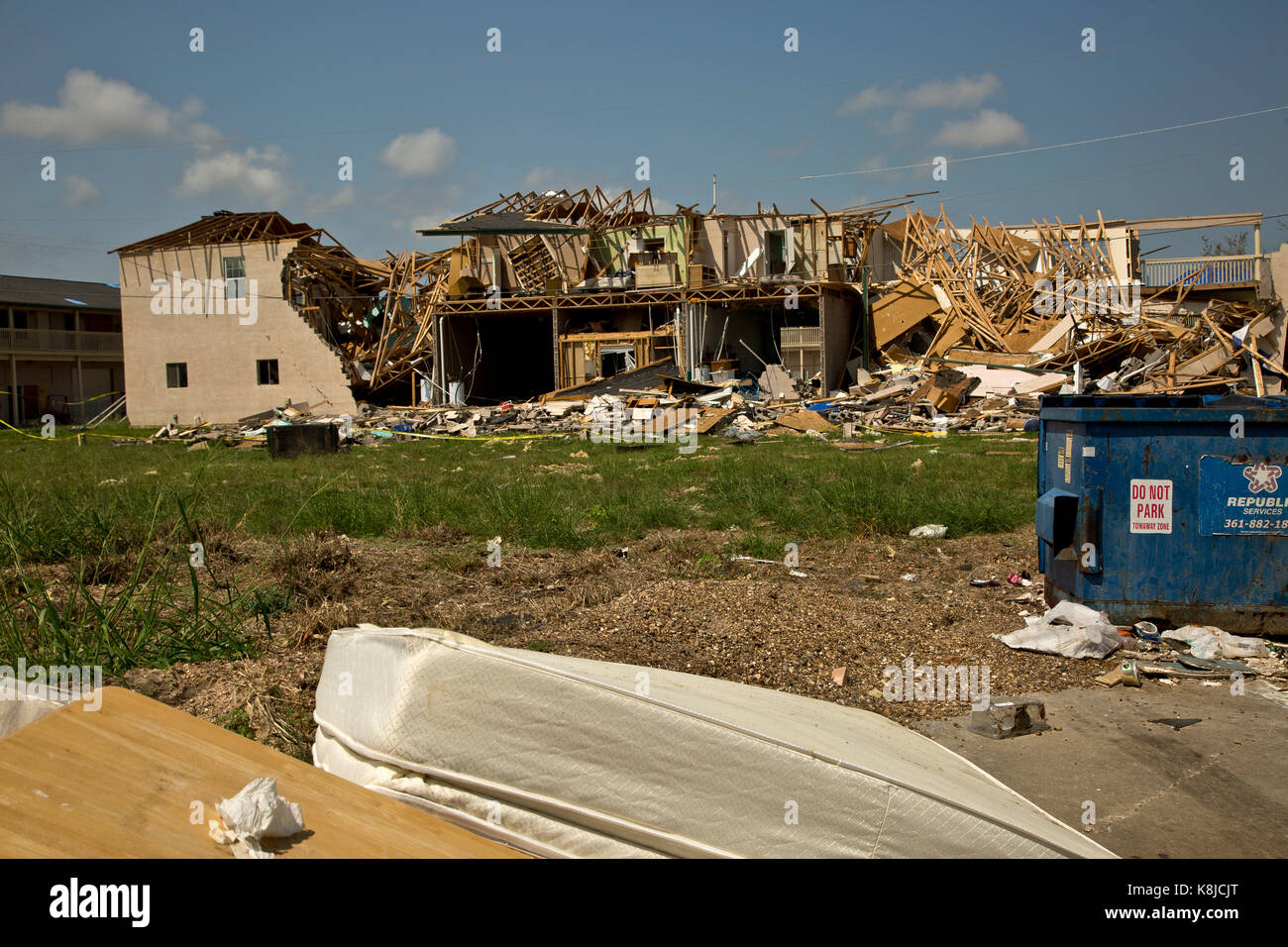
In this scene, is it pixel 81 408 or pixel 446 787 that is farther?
pixel 81 408

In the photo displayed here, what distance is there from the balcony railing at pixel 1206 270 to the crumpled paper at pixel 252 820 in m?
34.8

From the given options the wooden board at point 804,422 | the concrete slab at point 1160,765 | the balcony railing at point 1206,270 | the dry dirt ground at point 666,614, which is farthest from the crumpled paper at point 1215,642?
the balcony railing at point 1206,270

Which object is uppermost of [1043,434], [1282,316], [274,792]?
[1282,316]

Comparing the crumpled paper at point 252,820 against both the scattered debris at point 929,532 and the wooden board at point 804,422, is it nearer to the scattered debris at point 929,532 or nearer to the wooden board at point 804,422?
the scattered debris at point 929,532

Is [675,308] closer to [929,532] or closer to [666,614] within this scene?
[929,532]

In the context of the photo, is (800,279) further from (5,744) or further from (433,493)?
(5,744)

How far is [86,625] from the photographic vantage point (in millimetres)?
4699

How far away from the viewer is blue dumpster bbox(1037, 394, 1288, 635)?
5723mm

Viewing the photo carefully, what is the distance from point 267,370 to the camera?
35062 mm

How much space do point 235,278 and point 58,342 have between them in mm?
16602

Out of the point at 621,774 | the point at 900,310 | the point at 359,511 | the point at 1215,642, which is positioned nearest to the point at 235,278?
the point at 900,310

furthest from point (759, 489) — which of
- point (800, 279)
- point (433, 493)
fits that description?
point (800, 279)
